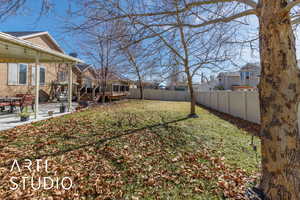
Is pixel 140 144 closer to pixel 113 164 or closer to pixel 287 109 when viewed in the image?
pixel 113 164

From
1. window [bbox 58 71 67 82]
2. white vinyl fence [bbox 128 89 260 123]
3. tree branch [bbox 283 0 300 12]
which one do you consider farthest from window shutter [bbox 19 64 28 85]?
white vinyl fence [bbox 128 89 260 123]

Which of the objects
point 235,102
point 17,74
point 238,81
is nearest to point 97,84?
point 17,74

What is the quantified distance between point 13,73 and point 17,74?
0.24 meters

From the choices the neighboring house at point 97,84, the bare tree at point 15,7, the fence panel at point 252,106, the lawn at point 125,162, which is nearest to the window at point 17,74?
the neighboring house at point 97,84

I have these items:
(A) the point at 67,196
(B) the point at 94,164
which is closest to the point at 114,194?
(A) the point at 67,196

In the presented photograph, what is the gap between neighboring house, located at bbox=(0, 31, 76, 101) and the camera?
9.73 meters

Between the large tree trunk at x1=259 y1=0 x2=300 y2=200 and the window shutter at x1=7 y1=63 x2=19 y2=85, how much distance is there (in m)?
13.5

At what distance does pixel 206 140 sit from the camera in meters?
4.65

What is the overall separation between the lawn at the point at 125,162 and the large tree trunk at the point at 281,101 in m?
0.79

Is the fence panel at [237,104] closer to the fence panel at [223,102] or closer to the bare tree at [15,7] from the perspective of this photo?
the fence panel at [223,102]

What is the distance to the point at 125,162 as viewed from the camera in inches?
129

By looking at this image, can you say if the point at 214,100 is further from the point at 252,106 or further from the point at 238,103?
the point at 252,106

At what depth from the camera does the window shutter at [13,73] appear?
9861mm

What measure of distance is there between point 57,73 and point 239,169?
15.8 meters
